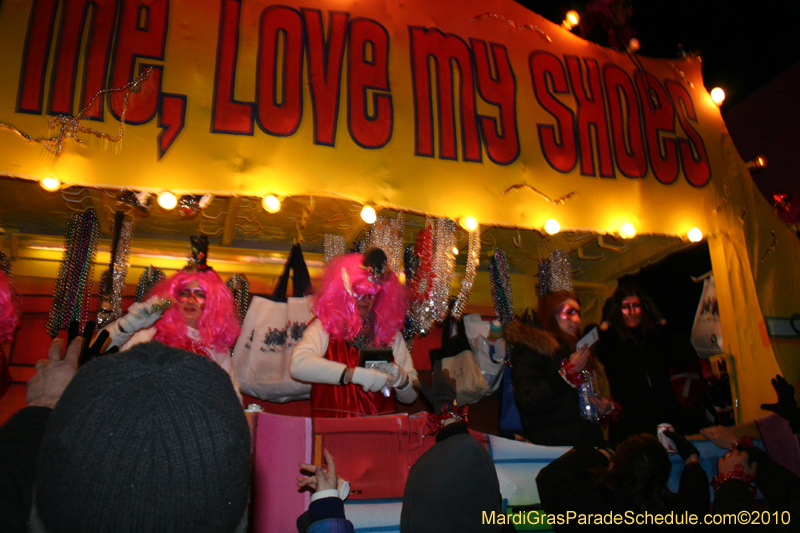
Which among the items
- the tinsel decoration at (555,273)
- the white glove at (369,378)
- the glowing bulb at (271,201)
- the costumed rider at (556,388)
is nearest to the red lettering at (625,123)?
the tinsel decoration at (555,273)

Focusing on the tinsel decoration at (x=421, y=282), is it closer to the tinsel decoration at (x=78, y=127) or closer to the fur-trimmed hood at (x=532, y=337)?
the fur-trimmed hood at (x=532, y=337)

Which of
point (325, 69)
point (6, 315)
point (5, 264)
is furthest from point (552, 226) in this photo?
point (5, 264)

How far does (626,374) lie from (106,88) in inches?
133

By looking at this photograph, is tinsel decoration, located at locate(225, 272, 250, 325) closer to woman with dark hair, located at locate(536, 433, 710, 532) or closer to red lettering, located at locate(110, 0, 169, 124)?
red lettering, located at locate(110, 0, 169, 124)

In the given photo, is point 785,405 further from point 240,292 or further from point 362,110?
point 240,292

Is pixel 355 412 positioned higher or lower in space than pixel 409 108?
lower

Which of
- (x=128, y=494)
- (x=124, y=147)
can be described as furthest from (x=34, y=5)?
(x=128, y=494)

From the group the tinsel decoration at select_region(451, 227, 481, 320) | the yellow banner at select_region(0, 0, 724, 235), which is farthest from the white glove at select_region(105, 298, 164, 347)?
the tinsel decoration at select_region(451, 227, 481, 320)

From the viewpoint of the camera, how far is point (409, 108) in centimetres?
288

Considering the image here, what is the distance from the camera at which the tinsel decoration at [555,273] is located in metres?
4.04

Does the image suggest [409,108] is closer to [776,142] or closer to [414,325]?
[414,325]

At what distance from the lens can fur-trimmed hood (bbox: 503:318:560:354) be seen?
2964 millimetres

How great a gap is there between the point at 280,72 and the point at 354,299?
1.34 m

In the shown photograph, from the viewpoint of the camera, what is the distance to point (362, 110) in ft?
9.04
